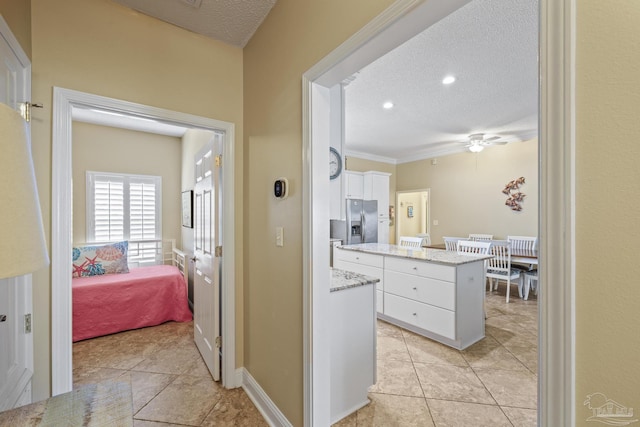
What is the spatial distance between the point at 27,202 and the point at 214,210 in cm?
164

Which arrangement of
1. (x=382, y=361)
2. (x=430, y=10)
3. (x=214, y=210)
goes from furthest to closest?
(x=382, y=361) < (x=214, y=210) < (x=430, y=10)

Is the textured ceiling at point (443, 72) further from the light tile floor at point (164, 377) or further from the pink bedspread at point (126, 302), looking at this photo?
the light tile floor at point (164, 377)

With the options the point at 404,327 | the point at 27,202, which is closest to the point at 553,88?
the point at 27,202

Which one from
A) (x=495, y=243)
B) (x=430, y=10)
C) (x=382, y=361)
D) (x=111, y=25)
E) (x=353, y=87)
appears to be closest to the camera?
(x=430, y=10)

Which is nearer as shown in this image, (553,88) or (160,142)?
(553,88)

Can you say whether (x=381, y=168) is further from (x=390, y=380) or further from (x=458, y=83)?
(x=390, y=380)

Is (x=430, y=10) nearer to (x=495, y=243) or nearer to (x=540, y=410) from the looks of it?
(x=540, y=410)

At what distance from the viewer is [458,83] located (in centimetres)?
306

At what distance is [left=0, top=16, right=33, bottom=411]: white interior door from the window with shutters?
331 cm

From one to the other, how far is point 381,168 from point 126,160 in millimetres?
5301

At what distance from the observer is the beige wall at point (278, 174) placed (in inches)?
55.7

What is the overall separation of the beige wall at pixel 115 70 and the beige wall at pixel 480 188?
5215 millimetres

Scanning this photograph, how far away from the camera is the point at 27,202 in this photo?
55 cm

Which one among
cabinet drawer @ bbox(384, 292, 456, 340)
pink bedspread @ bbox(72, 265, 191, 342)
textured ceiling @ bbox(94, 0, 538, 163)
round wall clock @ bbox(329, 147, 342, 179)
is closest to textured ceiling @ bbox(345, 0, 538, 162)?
textured ceiling @ bbox(94, 0, 538, 163)
